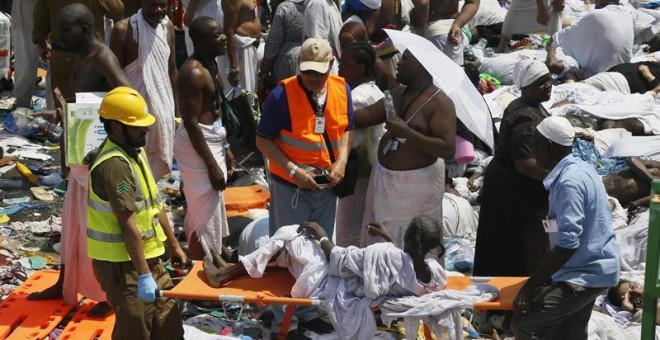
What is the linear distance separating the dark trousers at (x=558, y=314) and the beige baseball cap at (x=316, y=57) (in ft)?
5.87

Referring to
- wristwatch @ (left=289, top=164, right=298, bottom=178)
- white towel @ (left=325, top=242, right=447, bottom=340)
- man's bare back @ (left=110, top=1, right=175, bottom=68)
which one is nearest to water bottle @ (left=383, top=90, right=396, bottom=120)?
wristwatch @ (left=289, top=164, right=298, bottom=178)

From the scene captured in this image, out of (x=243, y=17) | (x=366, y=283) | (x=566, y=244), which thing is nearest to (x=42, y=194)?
(x=243, y=17)

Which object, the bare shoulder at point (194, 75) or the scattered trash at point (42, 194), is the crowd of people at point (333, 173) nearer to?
the bare shoulder at point (194, 75)

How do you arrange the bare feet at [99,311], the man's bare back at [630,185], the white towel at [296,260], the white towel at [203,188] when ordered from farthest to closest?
the man's bare back at [630,185] < the white towel at [203,188] < the bare feet at [99,311] < the white towel at [296,260]

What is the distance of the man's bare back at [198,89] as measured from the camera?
6.89 metres

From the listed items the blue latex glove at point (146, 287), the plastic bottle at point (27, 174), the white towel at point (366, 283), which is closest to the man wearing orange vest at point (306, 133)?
the white towel at point (366, 283)

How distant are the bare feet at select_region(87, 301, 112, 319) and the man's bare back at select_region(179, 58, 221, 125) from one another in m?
1.23

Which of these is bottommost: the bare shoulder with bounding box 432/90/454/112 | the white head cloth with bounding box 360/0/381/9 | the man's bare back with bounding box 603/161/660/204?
the man's bare back with bounding box 603/161/660/204

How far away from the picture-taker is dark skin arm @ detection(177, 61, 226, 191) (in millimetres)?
6898

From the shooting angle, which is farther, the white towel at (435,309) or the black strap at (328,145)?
the black strap at (328,145)

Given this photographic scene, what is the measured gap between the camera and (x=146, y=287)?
18.1 ft

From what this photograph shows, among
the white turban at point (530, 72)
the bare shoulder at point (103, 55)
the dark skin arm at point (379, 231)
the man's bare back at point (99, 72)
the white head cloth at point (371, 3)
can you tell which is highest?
the bare shoulder at point (103, 55)

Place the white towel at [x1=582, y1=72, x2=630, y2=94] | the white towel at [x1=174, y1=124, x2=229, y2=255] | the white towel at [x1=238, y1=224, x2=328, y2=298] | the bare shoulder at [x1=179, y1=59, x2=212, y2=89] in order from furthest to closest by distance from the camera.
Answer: the white towel at [x1=582, y1=72, x2=630, y2=94], the white towel at [x1=174, y1=124, x2=229, y2=255], the bare shoulder at [x1=179, y1=59, x2=212, y2=89], the white towel at [x1=238, y1=224, x2=328, y2=298]

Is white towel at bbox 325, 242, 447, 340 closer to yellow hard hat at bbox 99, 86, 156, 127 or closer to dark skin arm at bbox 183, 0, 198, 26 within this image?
yellow hard hat at bbox 99, 86, 156, 127
